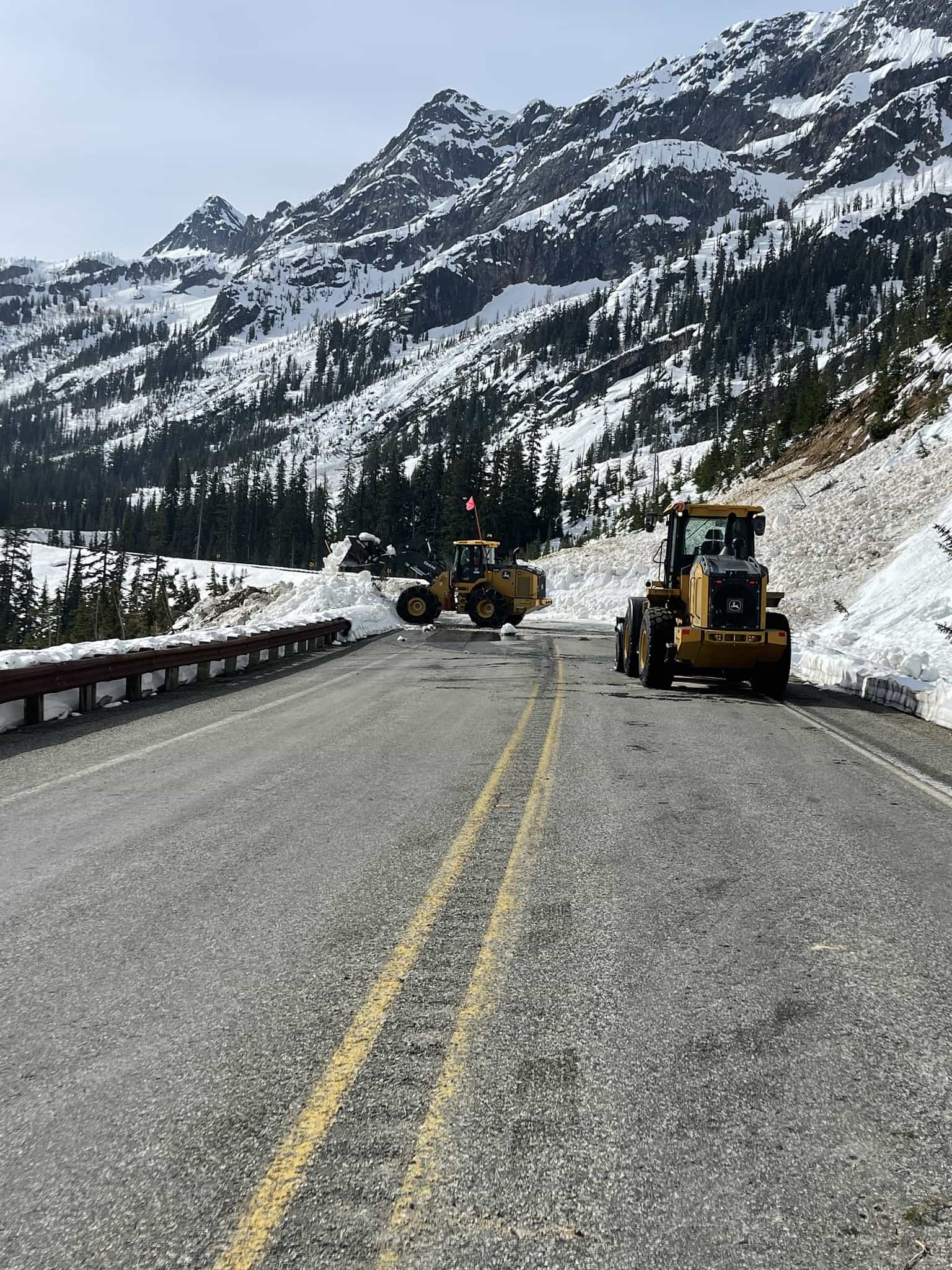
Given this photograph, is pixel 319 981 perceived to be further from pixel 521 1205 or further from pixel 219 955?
pixel 521 1205

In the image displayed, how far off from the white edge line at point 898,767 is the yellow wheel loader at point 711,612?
7.92 feet

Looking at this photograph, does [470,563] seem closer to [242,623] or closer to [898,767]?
[242,623]

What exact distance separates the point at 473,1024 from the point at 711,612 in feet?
35.8

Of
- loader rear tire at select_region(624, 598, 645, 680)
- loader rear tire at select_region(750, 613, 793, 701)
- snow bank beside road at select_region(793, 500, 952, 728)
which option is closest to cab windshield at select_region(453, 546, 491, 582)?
snow bank beside road at select_region(793, 500, 952, 728)

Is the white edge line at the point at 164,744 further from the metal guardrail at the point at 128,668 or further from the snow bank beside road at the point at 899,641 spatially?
the snow bank beside road at the point at 899,641

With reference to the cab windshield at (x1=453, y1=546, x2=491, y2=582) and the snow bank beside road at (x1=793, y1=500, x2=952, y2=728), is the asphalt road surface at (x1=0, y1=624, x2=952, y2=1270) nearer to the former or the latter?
the snow bank beside road at (x1=793, y1=500, x2=952, y2=728)

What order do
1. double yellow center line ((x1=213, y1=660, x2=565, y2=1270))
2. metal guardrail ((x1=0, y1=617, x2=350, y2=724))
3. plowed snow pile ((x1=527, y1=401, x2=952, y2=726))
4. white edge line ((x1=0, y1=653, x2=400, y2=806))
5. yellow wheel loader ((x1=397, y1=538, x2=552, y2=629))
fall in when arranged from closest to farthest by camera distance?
double yellow center line ((x1=213, y1=660, x2=565, y2=1270)) < white edge line ((x1=0, y1=653, x2=400, y2=806)) < metal guardrail ((x1=0, y1=617, x2=350, y2=724)) < plowed snow pile ((x1=527, y1=401, x2=952, y2=726)) < yellow wheel loader ((x1=397, y1=538, x2=552, y2=629))

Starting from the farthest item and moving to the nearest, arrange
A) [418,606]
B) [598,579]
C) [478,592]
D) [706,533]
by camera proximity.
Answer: [598,579] < [478,592] < [418,606] < [706,533]

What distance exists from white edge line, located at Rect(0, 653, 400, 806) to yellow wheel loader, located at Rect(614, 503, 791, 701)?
557 cm

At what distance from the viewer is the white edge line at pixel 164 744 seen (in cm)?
707

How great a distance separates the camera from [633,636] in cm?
1603

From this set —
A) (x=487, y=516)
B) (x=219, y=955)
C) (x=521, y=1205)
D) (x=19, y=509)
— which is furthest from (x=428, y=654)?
(x=19, y=509)

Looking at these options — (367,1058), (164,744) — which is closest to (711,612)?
(164,744)

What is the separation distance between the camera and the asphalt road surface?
2219mm
